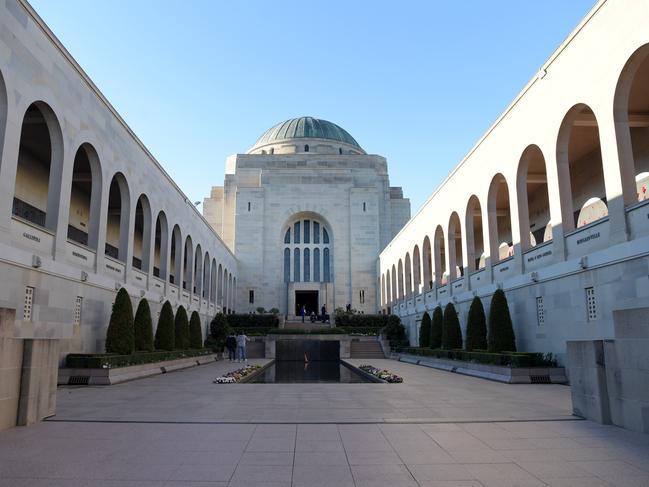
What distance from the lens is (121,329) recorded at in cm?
1633

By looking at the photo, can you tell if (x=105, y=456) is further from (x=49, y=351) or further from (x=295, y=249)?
(x=295, y=249)

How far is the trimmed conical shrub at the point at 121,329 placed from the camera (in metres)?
16.2

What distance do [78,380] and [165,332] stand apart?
734cm

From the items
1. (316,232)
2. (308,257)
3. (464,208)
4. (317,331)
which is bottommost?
(317,331)

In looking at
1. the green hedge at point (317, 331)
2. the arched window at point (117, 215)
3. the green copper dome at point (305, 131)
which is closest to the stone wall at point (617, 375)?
the arched window at point (117, 215)

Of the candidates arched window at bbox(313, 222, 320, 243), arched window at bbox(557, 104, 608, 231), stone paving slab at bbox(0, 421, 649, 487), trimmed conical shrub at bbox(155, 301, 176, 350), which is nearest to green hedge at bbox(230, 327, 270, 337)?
trimmed conical shrub at bbox(155, 301, 176, 350)

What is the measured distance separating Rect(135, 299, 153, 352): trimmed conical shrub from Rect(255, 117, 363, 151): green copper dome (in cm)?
3884

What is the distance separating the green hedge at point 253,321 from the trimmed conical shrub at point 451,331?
1574 cm

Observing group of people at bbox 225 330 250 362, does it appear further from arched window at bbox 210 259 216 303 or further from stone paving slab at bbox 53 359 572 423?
stone paving slab at bbox 53 359 572 423

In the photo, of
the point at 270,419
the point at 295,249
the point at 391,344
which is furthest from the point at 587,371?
the point at 295,249

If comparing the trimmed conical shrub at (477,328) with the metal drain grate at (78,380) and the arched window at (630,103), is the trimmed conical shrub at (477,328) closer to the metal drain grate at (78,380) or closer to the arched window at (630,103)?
the arched window at (630,103)

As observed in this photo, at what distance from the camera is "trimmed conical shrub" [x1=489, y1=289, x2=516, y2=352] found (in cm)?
1723

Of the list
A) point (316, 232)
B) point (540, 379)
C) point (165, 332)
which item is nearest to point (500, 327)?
point (540, 379)

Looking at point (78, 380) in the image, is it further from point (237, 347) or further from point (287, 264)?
Answer: point (287, 264)
